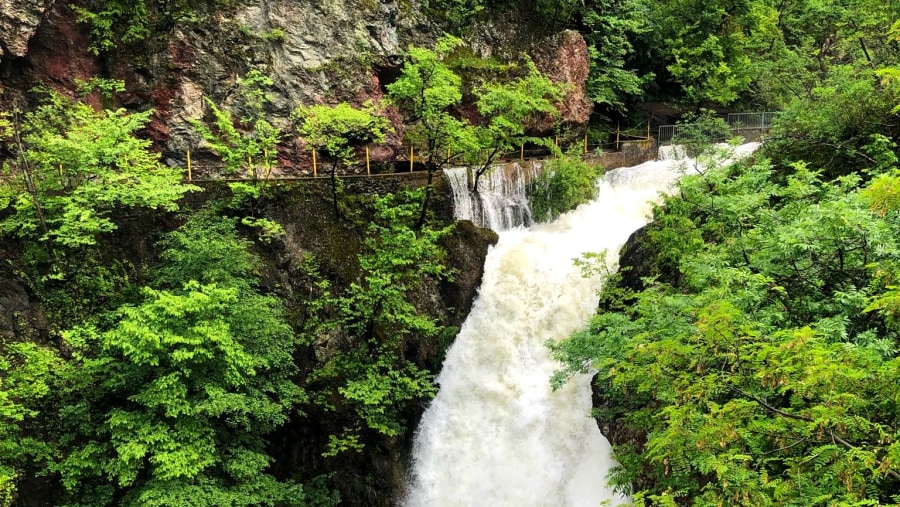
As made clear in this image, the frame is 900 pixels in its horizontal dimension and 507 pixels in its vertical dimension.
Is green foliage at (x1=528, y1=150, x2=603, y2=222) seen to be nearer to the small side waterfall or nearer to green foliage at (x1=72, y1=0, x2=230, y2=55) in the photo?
the small side waterfall

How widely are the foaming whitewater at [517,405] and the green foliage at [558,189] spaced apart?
87.4 inches

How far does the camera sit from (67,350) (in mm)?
9992

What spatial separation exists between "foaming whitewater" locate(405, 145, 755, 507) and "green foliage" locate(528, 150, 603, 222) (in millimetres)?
2221

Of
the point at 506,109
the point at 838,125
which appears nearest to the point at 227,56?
the point at 506,109

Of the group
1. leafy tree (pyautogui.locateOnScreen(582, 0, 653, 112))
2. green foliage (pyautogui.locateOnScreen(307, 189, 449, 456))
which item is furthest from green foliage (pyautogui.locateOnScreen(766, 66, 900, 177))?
leafy tree (pyautogui.locateOnScreen(582, 0, 653, 112))

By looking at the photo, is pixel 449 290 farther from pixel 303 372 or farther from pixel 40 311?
pixel 40 311

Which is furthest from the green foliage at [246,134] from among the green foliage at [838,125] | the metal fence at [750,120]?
the metal fence at [750,120]

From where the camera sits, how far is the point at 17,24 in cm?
1289

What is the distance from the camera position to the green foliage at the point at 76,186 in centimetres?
1010

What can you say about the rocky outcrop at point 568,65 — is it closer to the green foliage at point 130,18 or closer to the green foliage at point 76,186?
the green foliage at point 130,18

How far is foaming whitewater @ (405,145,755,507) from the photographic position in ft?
38.3

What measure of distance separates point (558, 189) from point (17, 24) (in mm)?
15664

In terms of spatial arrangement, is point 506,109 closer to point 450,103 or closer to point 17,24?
point 450,103

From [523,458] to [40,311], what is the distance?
33.8 ft
